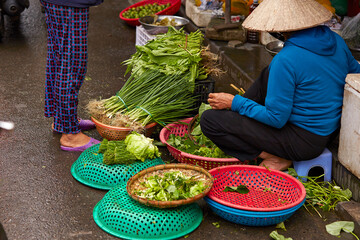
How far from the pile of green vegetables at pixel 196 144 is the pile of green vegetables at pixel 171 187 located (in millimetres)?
505

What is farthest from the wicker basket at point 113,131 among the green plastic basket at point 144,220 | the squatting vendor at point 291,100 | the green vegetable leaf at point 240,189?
the green vegetable leaf at point 240,189

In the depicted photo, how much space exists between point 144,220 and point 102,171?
72 cm

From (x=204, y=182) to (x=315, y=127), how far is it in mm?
882

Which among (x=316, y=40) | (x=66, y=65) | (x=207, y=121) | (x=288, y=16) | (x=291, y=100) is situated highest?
(x=288, y=16)

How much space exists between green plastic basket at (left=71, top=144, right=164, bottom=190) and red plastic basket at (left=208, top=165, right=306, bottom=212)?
A: 59cm

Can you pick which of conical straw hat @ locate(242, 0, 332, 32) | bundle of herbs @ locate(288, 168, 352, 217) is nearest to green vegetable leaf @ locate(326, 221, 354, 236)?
bundle of herbs @ locate(288, 168, 352, 217)

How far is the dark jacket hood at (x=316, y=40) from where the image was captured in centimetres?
322

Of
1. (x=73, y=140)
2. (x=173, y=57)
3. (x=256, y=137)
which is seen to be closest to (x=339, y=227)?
(x=256, y=137)

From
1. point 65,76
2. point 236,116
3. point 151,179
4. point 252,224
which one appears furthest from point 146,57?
point 252,224

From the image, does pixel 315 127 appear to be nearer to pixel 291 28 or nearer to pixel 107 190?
pixel 291 28

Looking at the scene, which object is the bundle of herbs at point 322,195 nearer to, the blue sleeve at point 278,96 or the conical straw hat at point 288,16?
the blue sleeve at point 278,96

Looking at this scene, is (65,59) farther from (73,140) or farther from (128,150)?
(128,150)

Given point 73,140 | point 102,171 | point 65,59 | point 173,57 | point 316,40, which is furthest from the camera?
point 173,57

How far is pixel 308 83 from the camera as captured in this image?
324 centimetres
